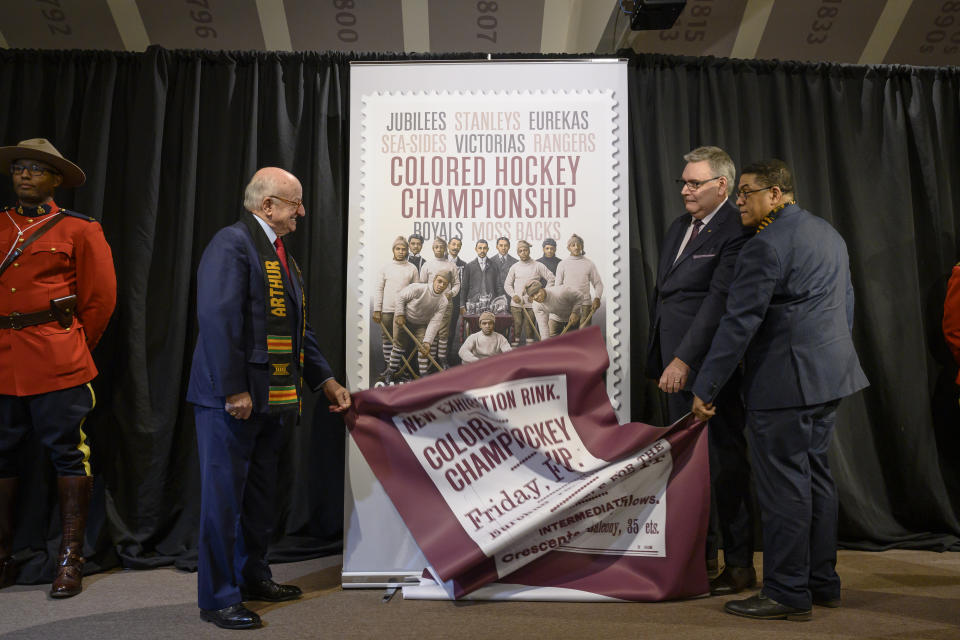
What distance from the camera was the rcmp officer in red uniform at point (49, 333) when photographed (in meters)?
3.03

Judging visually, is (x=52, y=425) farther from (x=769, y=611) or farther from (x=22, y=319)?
(x=769, y=611)

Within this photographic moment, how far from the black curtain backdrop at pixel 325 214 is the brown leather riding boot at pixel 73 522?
321 millimetres

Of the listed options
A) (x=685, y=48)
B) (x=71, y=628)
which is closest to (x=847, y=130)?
(x=685, y=48)

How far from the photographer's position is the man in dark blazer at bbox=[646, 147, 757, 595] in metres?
2.86

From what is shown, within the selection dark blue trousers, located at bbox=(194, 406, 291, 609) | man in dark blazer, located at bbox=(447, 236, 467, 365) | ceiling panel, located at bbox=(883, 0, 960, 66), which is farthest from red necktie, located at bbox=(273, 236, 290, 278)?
ceiling panel, located at bbox=(883, 0, 960, 66)

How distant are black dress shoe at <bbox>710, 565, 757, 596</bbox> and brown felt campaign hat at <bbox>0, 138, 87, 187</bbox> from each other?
11.2 feet

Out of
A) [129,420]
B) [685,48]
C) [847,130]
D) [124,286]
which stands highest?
[685,48]

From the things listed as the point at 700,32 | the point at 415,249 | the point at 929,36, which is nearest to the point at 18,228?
the point at 415,249

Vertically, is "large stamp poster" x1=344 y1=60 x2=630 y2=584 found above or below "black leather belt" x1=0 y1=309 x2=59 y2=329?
above

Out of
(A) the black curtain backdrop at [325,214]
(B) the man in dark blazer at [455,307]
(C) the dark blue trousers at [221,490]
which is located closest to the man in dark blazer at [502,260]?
(B) the man in dark blazer at [455,307]

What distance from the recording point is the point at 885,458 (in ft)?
12.8

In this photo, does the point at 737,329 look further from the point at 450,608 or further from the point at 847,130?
the point at 847,130

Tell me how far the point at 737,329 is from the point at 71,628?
2.64 metres

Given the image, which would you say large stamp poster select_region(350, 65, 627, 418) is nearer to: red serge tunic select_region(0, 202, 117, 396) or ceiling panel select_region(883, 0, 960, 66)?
red serge tunic select_region(0, 202, 117, 396)
